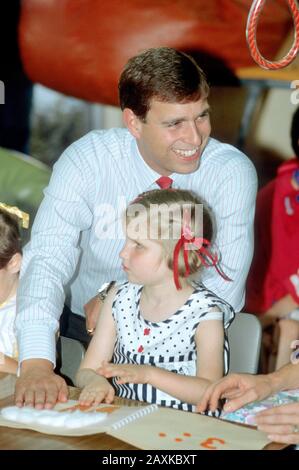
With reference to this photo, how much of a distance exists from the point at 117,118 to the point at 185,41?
1.23m

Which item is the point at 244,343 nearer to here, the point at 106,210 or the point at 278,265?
the point at 106,210

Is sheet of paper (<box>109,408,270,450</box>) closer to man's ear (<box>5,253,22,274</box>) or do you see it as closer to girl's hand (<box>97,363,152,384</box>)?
girl's hand (<box>97,363,152,384</box>)

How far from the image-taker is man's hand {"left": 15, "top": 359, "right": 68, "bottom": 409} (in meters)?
1.43

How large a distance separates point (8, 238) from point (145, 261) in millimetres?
400

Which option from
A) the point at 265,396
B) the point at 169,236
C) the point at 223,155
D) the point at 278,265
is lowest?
the point at 278,265

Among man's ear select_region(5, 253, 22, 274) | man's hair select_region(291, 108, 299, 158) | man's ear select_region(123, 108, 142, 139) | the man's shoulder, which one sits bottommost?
man's ear select_region(5, 253, 22, 274)

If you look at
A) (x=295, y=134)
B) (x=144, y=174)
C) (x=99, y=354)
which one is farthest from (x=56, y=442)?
(x=295, y=134)

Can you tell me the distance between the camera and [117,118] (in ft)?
14.2

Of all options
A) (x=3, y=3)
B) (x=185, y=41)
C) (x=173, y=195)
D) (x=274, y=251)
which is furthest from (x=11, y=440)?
(x=3, y=3)

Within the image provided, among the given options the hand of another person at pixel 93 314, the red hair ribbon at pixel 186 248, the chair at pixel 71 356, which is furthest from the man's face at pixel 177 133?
the chair at pixel 71 356

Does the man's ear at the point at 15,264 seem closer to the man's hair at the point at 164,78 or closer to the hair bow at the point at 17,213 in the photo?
the hair bow at the point at 17,213

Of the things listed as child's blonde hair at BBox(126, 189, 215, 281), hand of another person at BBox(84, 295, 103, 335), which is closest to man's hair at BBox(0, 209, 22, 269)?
hand of another person at BBox(84, 295, 103, 335)

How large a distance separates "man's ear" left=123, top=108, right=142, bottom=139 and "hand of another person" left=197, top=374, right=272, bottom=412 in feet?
2.22

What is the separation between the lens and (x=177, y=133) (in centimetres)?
190
